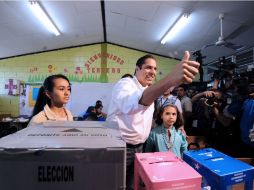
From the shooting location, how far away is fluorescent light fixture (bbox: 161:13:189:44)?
12.7 ft

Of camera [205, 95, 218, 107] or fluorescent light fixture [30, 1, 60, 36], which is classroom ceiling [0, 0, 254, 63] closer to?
fluorescent light fixture [30, 1, 60, 36]

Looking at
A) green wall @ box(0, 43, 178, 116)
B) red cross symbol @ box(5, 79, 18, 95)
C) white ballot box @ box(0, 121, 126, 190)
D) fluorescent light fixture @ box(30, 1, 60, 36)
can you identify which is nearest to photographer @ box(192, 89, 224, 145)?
white ballot box @ box(0, 121, 126, 190)

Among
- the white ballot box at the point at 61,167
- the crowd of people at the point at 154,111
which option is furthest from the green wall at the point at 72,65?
the white ballot box at the point at 61,167

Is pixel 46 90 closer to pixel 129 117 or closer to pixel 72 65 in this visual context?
pixel 129 117

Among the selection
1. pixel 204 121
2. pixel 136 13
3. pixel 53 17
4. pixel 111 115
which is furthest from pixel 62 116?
pixel 53 17

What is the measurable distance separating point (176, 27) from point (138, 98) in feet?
12.4

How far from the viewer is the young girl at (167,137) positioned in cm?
156

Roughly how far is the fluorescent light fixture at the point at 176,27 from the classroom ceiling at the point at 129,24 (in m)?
0.08

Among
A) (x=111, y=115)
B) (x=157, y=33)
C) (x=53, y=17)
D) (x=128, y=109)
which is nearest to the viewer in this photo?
(x=128, y=109)

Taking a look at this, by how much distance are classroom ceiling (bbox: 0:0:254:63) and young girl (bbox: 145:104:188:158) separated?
2104 millimetres

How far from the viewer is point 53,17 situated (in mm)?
4359

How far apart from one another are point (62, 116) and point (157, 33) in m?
4.00

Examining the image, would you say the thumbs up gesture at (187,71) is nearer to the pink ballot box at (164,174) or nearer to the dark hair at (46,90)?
the pink ballot box at (164,174)

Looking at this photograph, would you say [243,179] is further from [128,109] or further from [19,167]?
[19,167]
